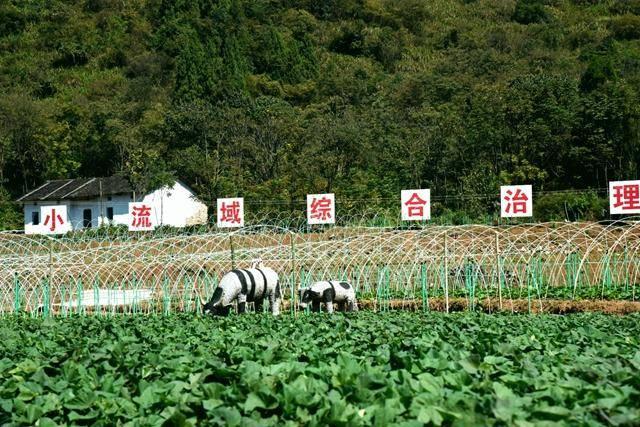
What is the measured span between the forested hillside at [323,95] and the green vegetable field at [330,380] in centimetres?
2575

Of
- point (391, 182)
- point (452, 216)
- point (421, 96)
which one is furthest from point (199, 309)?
point (421, 96)

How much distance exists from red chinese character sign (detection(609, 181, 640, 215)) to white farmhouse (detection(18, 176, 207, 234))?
2501cm

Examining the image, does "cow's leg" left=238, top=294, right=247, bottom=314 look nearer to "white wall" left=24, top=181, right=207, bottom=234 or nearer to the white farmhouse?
the white farmhouse

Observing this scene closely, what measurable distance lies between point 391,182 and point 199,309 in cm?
2050

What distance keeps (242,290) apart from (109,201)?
2931 centimetres

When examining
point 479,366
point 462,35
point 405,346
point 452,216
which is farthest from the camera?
point 462,35

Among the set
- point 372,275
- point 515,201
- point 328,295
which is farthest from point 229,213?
point 515,201

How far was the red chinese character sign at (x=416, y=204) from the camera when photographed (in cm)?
2202

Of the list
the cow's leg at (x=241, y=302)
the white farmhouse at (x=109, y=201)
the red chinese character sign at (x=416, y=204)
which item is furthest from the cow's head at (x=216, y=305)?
the white farmhouse at (x=109, y=201)

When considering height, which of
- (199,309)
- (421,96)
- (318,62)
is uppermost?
(318,62)

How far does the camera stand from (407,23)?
75188 mm

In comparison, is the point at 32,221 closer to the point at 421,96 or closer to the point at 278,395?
the point at 421,96

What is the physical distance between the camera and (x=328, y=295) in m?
17.4

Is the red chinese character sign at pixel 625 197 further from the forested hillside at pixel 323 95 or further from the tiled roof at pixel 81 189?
the tiled roof at pixel 81 189
